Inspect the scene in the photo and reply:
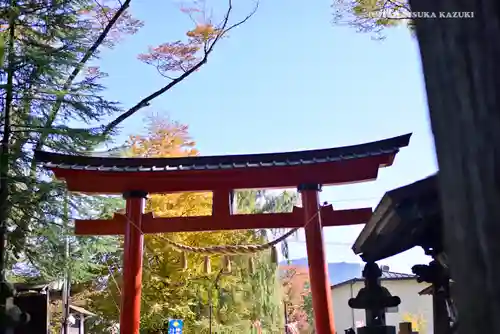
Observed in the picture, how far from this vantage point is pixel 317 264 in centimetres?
645

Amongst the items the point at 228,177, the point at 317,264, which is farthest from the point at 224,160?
the point at 317,264

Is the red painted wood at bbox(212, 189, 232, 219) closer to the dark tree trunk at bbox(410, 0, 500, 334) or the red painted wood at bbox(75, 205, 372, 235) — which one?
Result: the red painted wood at bbox(75, 205, 372, 235)

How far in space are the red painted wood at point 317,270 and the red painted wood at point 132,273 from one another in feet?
7.34

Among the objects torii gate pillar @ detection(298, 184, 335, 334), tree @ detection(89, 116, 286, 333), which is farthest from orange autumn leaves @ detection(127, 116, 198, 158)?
torii gate pillar @ detection(298, 184, 335, 334)

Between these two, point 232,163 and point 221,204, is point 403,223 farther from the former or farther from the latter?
point 221,204

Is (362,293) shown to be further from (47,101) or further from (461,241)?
(47,101)

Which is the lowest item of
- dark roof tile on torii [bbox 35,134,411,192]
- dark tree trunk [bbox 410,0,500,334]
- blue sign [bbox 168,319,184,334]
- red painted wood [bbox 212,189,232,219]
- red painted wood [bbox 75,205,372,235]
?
blue sign [bbox 168,319,184,334]

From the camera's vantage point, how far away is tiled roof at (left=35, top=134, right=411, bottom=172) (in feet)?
21.8

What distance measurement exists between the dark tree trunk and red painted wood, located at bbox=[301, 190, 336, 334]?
17.3 feet

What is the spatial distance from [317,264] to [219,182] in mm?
1745

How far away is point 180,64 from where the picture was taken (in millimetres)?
10875

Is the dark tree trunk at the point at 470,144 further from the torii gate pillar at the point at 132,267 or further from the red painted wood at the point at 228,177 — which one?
the torii gate pillar at the point at 132,267

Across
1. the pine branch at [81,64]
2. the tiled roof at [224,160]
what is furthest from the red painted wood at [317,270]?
the pine branch at [81,64]

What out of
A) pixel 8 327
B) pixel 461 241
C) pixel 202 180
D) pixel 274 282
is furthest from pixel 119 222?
pixel 274 282
